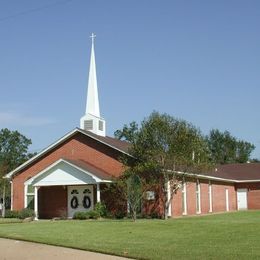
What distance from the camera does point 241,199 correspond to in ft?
185

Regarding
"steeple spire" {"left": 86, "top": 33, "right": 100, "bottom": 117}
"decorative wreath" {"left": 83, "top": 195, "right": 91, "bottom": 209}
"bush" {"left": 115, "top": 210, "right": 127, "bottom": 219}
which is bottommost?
"bush" {"left": 115, "top": 210, "right": 127, "bottom": 219}

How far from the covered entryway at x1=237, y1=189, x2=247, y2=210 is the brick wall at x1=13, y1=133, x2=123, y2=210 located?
79.3ft

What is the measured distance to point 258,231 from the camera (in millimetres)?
19188

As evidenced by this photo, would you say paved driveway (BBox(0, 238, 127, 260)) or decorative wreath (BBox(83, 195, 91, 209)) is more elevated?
decorative wreath (BBox(83, 195, 91, 209))

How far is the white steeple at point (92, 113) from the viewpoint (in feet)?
128

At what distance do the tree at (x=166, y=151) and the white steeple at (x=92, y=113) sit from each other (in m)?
6.15

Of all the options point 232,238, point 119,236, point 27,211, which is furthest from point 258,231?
point 27,211

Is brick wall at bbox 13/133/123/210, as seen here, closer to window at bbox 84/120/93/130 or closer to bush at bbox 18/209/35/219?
window at bbox 84/120/93/130

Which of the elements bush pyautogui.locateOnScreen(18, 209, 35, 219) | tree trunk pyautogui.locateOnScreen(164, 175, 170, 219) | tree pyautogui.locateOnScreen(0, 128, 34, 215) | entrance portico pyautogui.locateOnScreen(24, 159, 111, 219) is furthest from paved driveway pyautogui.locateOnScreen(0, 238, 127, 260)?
tree pyautogui.locateOnScreen(0, 128, 34, 215)

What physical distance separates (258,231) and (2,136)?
264ft

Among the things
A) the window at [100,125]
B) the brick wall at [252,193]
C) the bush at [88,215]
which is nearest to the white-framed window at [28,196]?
the bush at [88,215]

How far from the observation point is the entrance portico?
34.1m

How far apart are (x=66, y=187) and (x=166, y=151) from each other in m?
8.44

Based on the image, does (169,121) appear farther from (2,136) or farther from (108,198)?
(2,136)
